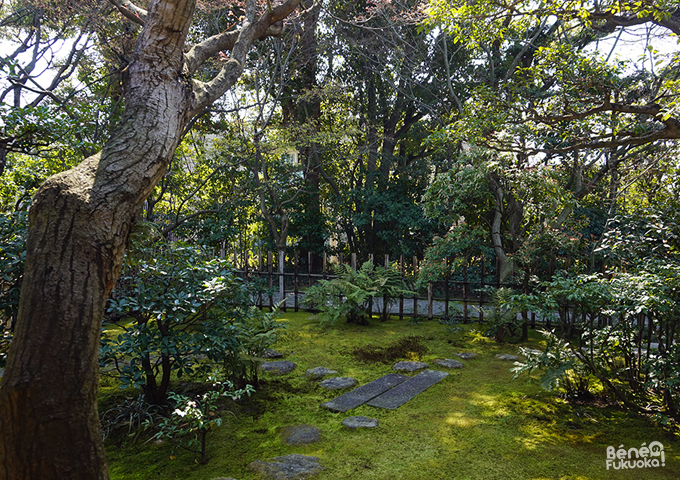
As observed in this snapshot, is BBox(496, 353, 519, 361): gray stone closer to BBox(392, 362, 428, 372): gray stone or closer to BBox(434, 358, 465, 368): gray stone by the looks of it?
BBox(434, 358, 465, 368): gray stone

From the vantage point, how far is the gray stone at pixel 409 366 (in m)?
5.31

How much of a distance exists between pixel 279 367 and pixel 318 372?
0.52 m

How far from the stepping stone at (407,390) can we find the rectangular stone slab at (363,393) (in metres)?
0.08

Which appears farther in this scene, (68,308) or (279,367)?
(279,367)

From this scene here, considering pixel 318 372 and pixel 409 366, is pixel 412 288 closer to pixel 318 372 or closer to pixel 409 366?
pixel 409 366

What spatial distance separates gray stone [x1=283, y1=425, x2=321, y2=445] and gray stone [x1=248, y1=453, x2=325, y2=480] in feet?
0.84

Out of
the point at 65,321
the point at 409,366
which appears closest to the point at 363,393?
the point at 409,366

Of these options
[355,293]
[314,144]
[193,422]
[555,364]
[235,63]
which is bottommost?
[193,422]

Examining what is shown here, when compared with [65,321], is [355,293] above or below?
below

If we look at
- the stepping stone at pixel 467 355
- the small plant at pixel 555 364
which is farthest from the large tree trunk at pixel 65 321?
the stepping stone at pixel 467 355

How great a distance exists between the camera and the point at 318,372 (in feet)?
17.1

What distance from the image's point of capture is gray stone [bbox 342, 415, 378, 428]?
374 cm

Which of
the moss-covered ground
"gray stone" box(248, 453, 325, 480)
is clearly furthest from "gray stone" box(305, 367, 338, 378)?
"gray stone" box(248, 453, 325, 480)

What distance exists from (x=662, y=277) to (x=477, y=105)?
3216 millimetres
